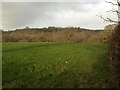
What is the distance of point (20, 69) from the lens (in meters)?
25.4

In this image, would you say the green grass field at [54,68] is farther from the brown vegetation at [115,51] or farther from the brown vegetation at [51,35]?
the brown vegetation at [51,35]

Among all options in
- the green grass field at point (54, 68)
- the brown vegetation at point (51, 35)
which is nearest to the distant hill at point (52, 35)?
the brown vegetation at point (51, 35)

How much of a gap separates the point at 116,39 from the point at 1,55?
726 inches

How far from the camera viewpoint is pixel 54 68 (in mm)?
25938

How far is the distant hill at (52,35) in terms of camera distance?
179ft

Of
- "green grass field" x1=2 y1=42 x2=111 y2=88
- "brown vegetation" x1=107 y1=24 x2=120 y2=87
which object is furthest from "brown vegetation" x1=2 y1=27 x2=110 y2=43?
"brown vegetation" x1=107 y1=24 x2=120 y2=87

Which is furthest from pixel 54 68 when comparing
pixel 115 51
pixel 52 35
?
pixel 52 35

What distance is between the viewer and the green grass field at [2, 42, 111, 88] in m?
22.1

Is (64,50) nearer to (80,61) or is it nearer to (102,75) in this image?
(80,61)

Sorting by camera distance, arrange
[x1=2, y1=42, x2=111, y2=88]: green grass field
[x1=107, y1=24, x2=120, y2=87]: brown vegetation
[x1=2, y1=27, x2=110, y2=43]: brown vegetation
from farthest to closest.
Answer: [x1=2, y1=27, x2=110, y2=43]: brown vegetation, [x1=2, y1=42, x2=111, y2=88]: green grass field, [x1=107, y1=24, x2=120, y2=87]: brown vegetation

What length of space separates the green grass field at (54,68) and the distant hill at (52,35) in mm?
19777

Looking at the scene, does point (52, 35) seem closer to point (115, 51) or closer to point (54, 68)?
point (54, 68)

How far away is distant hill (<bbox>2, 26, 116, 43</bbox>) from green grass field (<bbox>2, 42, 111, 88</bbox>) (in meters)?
19.8

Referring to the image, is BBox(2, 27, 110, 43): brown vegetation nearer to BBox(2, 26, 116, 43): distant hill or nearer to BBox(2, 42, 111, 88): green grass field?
BBox(2, 26, 116, 43): distant hill
